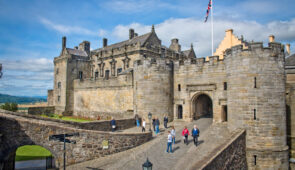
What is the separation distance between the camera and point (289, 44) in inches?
1328

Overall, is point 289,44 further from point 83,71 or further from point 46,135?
point 46,135

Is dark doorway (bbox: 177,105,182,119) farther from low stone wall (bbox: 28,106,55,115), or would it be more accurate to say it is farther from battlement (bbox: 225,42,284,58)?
low stone wall (bbox: 28,106,55,115)

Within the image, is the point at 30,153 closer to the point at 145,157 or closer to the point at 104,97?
the point at 145,157

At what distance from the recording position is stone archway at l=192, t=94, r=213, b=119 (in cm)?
2059

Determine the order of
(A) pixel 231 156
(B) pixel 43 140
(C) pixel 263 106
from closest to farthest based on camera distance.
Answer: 1. (B) pixel 43 140
2. (A) pixel 231 156
3. (C) pixel 263 106

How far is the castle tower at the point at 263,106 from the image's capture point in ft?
46.8

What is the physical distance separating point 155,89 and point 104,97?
35.7ft

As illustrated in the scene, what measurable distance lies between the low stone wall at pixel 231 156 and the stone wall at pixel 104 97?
12.0m

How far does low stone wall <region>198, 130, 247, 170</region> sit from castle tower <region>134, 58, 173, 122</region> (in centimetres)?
807

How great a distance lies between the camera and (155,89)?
20.8 metres

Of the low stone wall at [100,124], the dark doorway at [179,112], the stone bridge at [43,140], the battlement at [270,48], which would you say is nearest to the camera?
the stone bridge at [43,140]

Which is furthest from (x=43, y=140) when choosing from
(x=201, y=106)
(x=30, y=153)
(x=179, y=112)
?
(x=201, y=106)

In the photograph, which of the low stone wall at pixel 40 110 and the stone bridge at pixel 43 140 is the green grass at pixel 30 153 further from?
the low stone wall at pixel 40 110

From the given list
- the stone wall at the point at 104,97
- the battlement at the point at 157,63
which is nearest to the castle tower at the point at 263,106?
the battlement at the point at 157,63
